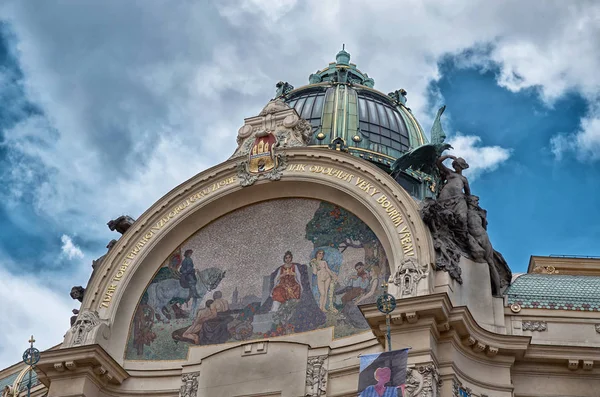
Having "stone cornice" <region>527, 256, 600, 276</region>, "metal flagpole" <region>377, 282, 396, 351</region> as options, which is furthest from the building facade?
"stone cornice" <region>527, 256, 600, 276</region>

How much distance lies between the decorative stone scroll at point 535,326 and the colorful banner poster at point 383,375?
10.4 feet

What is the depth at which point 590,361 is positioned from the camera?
17469mm

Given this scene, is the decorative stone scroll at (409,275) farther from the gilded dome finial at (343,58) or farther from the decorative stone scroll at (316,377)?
the gilded dome finial at (343,58)

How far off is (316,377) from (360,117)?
10852 millimetres

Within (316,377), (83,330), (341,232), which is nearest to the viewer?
(316,377)

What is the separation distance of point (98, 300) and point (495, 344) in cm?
812

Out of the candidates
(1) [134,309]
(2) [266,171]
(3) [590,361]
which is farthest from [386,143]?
(3) [590,361]

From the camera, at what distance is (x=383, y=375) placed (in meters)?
16.2

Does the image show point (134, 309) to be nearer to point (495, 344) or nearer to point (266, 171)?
point (266, 171)

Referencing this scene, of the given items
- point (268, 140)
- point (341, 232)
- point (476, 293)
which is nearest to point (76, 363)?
point (341, 232)

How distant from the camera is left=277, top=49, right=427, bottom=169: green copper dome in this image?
26.6 metres

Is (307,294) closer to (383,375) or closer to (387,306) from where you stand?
(387,306)

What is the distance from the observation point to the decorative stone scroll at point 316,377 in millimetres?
18062

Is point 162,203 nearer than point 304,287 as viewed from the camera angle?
No
